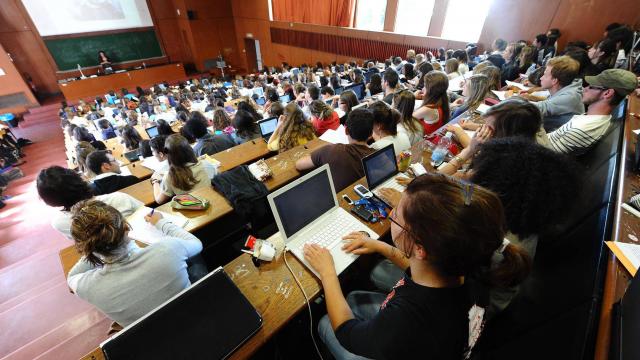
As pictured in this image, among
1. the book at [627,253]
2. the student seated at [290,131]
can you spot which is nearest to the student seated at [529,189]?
the book at [627,253]

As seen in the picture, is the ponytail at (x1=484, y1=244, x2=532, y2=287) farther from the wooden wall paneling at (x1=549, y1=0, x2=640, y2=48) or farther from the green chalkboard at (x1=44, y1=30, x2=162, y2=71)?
the green chalkboard at (x1=44, y1=30, x2=162, y2=71)

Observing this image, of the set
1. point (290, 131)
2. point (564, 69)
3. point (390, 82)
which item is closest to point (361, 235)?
point (290, 131)

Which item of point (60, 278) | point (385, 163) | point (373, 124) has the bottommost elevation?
point (60, 278)

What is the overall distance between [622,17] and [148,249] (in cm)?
963

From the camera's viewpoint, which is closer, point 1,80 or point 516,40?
point 516,40

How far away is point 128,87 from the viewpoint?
1282 cm

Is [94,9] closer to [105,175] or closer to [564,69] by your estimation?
[105,175]

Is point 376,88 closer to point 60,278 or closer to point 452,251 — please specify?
point 452,251

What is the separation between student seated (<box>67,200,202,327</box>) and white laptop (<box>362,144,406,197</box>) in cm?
135

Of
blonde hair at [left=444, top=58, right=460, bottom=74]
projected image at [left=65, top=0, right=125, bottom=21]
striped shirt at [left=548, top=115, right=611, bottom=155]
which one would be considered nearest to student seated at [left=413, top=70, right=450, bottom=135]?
striped shirt at [left=548, top=115, right=611, bottom=155]

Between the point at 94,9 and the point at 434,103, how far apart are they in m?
16.8

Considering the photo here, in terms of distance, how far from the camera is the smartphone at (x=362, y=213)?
5.45 feet

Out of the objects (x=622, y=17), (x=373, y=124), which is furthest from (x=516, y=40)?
(x=373, y=124)

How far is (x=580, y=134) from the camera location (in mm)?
2195
